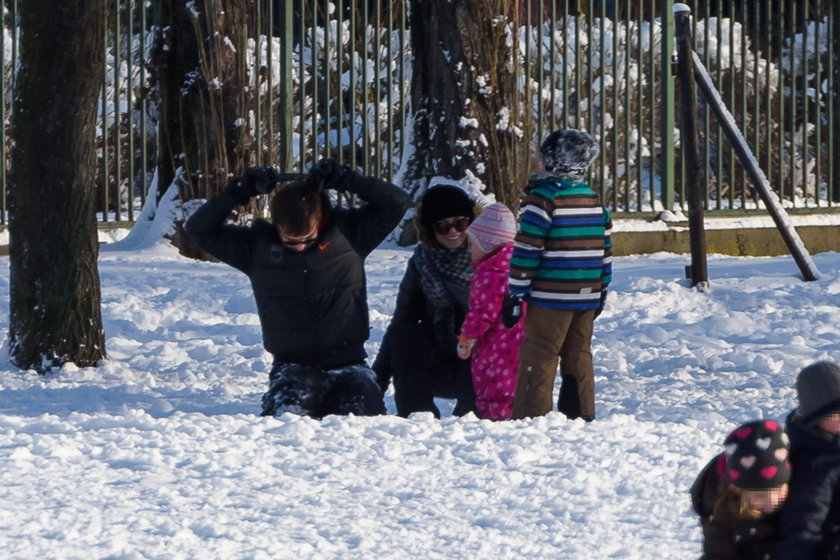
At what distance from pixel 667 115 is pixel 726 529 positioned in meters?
9.07

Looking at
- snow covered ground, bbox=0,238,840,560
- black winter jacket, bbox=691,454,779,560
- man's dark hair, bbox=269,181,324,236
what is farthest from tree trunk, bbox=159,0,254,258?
black winter jacket, bbox=691,454,779,560

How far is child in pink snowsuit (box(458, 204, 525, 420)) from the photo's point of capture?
20.7 feet

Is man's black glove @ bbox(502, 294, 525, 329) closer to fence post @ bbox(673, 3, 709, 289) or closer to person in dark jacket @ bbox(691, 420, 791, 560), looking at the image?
person in dark jacket @ bbox(691, 420, 791, 560)

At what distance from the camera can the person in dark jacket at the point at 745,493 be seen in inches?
124

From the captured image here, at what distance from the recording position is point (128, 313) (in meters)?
9.41

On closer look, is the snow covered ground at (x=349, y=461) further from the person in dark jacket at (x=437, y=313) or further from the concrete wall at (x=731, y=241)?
the concrete wall at (x=731, y=241)

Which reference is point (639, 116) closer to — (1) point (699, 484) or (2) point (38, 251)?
(2) point (38, 251)

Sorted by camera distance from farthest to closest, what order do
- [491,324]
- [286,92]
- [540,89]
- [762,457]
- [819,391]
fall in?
1. [540,89]
2. [286,92]
3. [491,324]
4. [819,391]
5. [762,457]

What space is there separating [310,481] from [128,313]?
453 centimetres

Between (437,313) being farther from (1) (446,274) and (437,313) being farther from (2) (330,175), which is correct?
(2) (330,175)

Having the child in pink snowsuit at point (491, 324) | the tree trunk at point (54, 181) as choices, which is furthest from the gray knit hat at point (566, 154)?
the tree trunk at point (54, 181)

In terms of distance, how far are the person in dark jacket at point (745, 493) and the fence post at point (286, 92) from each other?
791cm

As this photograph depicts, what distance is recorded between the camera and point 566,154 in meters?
6.16

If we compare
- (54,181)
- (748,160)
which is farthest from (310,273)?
(748,160)
